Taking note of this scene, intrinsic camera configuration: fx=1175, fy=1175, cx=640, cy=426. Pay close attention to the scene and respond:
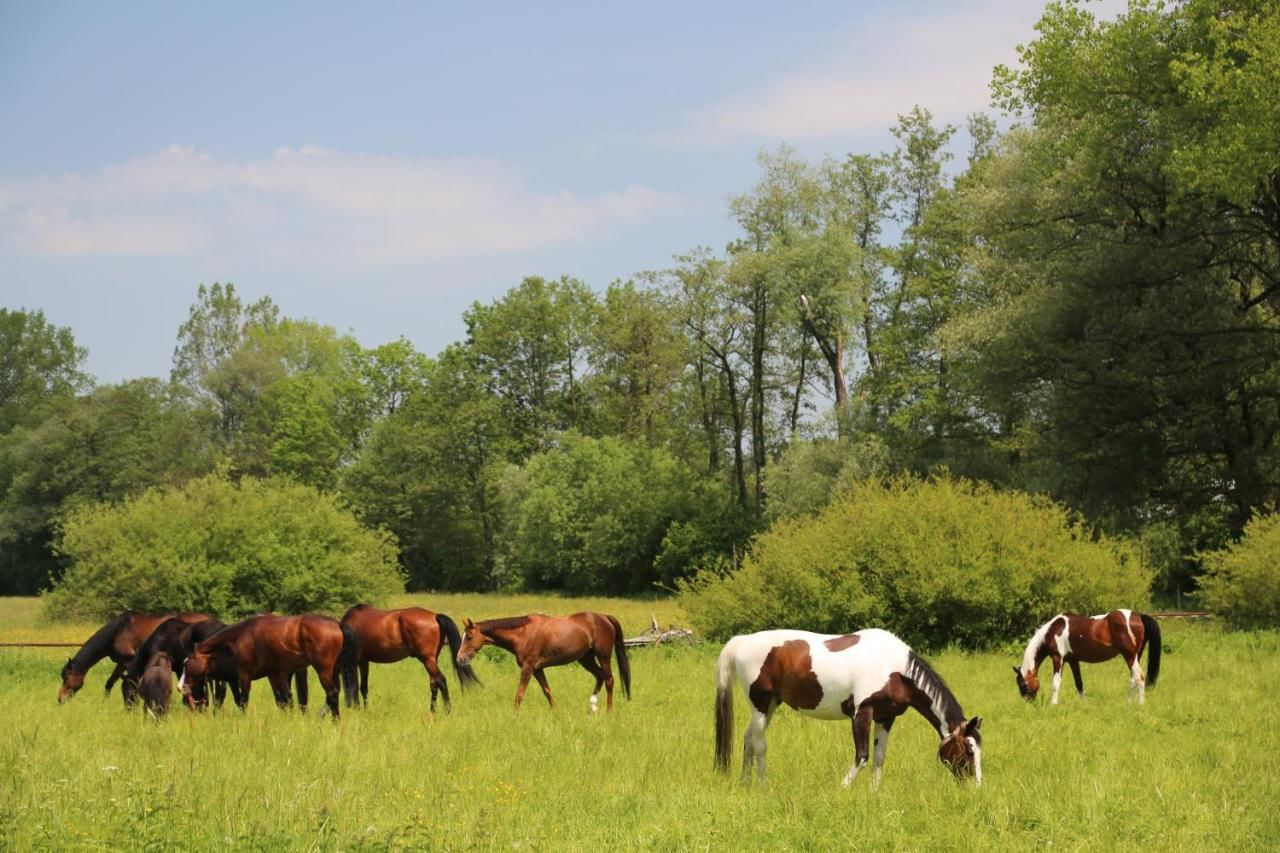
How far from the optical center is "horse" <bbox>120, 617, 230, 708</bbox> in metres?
15.0

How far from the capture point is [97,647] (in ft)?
54.6

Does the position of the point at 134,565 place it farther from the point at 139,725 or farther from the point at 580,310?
the point at 580,310

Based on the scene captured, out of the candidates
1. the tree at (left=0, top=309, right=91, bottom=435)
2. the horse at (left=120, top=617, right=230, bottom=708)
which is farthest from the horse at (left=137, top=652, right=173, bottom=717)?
the tree at (left=0, top=309, right=91, bottom=435)

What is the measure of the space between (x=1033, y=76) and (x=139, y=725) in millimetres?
26521

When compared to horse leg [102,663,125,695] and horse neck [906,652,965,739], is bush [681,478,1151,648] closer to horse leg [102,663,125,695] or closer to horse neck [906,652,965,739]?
horse leg [102,663,125,695]

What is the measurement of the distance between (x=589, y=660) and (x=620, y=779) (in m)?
5.78

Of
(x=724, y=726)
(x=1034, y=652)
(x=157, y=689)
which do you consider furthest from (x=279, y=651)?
(x=1034, y=652)

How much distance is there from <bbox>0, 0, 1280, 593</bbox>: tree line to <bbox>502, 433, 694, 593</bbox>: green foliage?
0.46 feet

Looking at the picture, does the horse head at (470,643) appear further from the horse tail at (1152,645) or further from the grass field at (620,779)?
the horse tail at (1152,645)

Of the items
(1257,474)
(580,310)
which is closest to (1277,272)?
(1257,474)

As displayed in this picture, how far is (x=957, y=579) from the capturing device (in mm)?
21688

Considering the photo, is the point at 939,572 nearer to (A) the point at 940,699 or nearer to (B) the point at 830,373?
(A) the point at 940,699

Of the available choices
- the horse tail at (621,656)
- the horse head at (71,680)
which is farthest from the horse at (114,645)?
the horse tail at (621,656)

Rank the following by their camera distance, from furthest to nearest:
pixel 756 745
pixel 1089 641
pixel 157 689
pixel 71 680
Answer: pixel 71 680
pixel 1089 641
pixel 157 689
pixel 756 745
